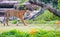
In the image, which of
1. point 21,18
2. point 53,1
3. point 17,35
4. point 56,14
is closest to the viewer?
point 17,35

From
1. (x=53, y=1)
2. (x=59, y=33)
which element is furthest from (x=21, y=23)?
(x=53, y=1)

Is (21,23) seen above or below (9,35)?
below

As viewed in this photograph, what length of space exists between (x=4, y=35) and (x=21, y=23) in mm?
3534

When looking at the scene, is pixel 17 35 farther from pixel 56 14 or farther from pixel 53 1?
pixel 53 1

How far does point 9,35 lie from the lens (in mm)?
6391

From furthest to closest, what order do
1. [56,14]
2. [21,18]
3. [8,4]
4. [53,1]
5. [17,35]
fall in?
1. [8,4]
2. [53,1]
3. [56,14]
4. [21,18]
5. [17,35]

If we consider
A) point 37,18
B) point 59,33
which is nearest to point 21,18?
point 37,18

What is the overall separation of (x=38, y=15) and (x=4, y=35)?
4.84m

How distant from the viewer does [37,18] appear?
11.0 metres

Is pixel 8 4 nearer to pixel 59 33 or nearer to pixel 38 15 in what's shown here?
pixel 38 15

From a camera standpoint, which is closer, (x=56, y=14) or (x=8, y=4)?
(x=56, y=14)

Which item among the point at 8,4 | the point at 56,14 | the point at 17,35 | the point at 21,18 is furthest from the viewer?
the point at 8,4

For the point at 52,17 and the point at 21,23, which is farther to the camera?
the point at 52,17

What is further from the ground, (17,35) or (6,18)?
(17,35)
